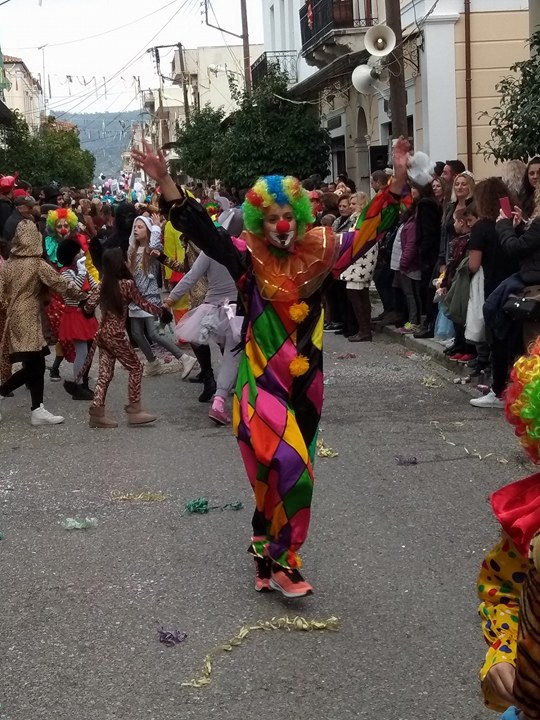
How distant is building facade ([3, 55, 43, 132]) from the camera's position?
345 ft

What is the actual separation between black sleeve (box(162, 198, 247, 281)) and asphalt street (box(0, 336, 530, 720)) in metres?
1.53

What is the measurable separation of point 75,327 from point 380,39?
6.90m

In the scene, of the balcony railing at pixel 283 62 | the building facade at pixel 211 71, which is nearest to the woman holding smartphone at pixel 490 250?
the balcony railing at pixel 283 62

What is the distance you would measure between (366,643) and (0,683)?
1.45 metres

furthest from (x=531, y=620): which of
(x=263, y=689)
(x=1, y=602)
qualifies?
(x=1, y=602)

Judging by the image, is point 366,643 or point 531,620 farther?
point 366,643

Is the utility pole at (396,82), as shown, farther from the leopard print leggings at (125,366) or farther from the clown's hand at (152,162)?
the clown's hand at (152,162)

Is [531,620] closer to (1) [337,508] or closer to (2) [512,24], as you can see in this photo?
(1) [337,508]

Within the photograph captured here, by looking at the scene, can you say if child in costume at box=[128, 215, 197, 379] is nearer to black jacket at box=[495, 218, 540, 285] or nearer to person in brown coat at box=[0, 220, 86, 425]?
person in brown coat at box=[0, 220, 86, 425]

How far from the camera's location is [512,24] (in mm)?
20375

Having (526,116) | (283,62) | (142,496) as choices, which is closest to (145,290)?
(526,116)

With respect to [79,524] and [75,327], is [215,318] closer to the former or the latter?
[75,327]

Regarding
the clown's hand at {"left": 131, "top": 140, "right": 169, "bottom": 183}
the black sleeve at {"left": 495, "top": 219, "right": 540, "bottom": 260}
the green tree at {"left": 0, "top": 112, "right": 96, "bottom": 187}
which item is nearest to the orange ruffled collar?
the clown's hand at {"left": 131, "top": 140, "right": 169, "bottom": 183}

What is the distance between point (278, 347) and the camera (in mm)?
5070
